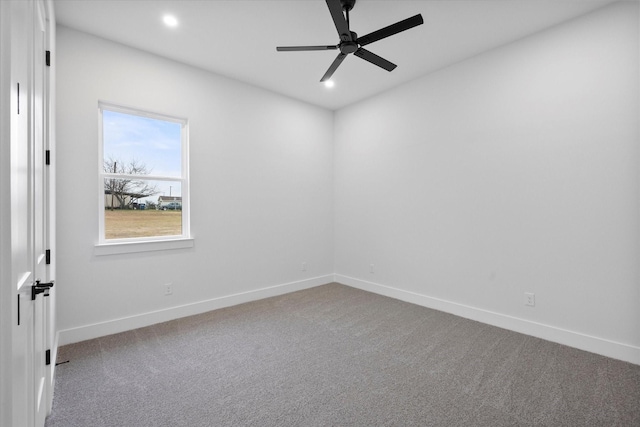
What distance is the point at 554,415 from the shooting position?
6.12ft

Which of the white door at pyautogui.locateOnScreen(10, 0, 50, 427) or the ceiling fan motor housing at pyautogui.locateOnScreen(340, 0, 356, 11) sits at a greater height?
the ceiling fan motor housing at pyautogui.locateOnScreen(340, 0, 356, 11)

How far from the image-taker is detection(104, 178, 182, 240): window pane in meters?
3.12

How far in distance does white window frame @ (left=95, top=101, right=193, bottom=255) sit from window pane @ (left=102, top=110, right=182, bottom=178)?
0.15ft

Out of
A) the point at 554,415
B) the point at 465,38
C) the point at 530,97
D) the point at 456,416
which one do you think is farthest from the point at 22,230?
the point at 530,97

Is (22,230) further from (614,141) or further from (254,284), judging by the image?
(614,141)

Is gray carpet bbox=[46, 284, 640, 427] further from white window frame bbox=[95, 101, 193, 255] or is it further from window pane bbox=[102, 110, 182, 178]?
window pane bbox=[102, 110, 182, 178]

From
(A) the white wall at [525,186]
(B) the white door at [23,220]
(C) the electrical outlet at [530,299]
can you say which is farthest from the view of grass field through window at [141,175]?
(C) the electrical outlet at [530,299]

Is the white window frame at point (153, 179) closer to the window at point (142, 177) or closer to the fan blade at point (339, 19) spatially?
the window at point (142, 177)

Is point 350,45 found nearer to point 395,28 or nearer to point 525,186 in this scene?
point 395,28

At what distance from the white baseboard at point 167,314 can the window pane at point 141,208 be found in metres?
0.85

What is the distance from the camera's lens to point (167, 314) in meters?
3.36

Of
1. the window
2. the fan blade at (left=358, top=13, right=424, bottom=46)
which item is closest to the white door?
the window

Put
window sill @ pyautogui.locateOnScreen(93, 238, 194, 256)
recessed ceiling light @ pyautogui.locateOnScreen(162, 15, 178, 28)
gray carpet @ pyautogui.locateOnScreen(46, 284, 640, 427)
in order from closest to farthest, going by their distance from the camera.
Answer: gray carpet @ pyautogui.locateOnScreen(46, 284, 640, 427) < recessed ceiling light @ pyautogui.locateOnScreen(162, 15, 178, 28) < window sill @ pyautogui.locateOnScreen(93, 238, 194, 256)

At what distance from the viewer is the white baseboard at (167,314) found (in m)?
2.84
